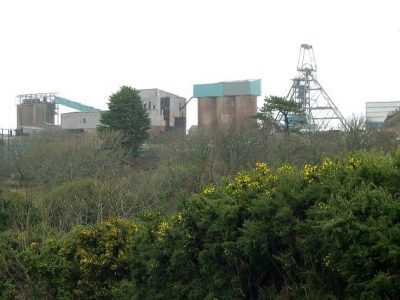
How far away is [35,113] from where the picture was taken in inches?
3184

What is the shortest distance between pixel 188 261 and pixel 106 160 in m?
31.8

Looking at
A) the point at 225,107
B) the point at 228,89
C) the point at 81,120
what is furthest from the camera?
the point at 81,120

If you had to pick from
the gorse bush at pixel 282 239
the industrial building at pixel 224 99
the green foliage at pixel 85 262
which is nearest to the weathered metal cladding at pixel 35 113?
the industrial building at pixel 224 99

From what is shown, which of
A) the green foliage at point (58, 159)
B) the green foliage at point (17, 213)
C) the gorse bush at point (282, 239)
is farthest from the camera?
the green foliage at point (58, 159)

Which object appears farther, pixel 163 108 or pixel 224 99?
pixel 163 108

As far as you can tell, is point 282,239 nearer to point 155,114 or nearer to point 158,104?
point 155,114

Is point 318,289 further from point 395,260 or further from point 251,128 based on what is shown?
point 251,128

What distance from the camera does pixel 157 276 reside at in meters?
9.74

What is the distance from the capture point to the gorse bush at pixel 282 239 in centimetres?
601

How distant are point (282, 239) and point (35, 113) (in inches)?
3040

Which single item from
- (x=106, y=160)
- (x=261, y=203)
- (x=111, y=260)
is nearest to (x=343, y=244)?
(x=261, y=203)

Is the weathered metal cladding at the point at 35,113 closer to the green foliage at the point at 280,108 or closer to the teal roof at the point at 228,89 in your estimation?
the teal roof at the point at 228,89

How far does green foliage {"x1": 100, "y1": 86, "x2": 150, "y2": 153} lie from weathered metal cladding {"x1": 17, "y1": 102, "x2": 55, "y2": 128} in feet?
90.5

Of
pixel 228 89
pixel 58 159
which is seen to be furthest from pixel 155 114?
pixel 58 159
